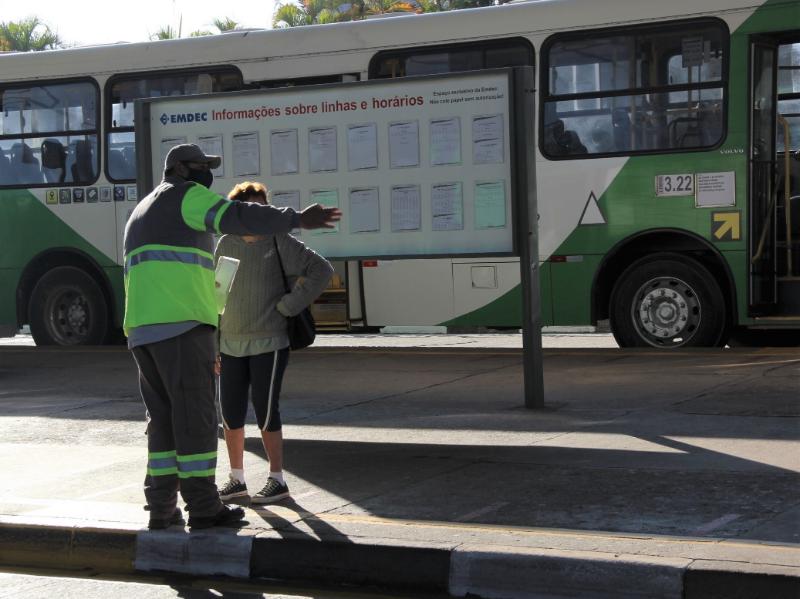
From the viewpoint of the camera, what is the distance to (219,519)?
21.7ft

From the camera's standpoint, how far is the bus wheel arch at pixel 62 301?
15.8 m

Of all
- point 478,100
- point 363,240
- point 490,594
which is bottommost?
point 490,594

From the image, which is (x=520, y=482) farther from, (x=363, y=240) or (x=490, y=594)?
(x=363, y=240)

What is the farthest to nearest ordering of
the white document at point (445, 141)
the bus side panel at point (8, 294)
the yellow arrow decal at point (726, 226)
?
the bus side panel at point (8, 294) → the yellow arrow decal at point (726, 226) → the white document at point (445, 141)

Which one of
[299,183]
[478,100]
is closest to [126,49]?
[299,183]

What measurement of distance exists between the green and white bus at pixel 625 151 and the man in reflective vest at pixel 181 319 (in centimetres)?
699

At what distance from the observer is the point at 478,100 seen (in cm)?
984

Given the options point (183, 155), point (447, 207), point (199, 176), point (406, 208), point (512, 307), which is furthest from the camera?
point (512, 307)

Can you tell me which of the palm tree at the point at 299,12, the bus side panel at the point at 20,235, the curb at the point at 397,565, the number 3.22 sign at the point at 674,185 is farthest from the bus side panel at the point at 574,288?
the palm tree at the point at 299,12

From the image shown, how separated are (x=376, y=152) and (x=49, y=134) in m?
6.93

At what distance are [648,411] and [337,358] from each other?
192 inches

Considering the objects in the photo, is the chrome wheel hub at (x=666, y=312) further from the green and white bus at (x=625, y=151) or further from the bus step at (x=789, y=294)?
the bus step at (x=789, y=294)

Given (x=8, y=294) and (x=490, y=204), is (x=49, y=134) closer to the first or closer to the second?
(x=8, y=294)

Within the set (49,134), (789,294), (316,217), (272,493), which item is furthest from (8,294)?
(316,217)
